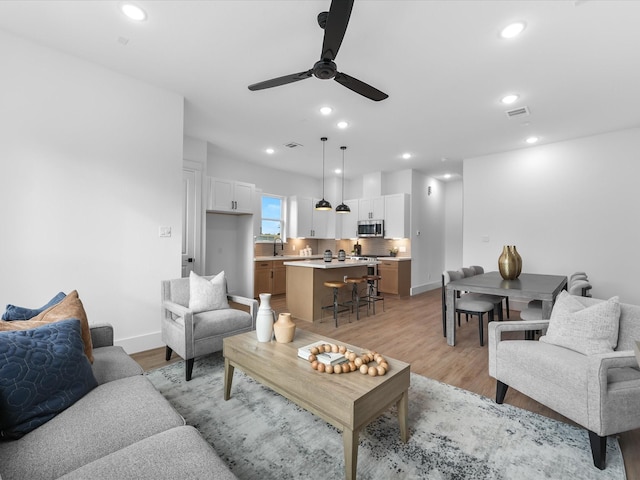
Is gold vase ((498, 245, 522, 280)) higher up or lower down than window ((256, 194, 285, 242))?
lower down

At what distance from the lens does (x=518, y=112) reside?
3961 mm

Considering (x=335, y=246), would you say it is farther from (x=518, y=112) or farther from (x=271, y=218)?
(x=518, y=112)

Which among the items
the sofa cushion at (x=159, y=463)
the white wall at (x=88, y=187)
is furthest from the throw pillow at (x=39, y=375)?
the white wall at (x=88, y=187)

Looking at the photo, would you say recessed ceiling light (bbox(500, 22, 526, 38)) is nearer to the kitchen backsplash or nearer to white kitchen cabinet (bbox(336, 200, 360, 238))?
the kitchen backsplash

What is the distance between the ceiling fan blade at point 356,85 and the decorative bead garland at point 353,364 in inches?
79.3

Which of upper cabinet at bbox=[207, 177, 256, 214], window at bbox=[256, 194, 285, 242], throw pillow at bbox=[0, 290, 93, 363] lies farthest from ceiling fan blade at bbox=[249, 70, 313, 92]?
window at bbox=[256, 194, 285, 242]

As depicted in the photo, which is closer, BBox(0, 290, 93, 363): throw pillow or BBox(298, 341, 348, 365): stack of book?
BBox(0, 290, 93, 363): throw pillow

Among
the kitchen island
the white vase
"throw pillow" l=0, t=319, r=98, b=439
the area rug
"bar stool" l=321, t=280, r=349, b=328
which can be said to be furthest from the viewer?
the kitchen island

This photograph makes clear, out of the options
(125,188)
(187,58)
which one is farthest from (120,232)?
(187,58)

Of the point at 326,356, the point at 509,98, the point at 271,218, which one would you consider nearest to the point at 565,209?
the point at 509,98

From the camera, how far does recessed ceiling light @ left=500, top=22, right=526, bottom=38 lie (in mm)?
2398

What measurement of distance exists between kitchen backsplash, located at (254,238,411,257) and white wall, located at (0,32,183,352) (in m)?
3.62

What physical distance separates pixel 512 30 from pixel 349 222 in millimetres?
5743

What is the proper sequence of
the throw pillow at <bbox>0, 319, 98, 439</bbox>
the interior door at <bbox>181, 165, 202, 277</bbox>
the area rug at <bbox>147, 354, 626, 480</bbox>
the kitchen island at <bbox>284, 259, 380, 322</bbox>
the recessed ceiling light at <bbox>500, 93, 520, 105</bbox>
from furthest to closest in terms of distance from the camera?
the interior door at <bbox>181, 165, 202, 277</bbox> → the kitchen island at <bbox>284, 259, 380, 322</bbox> → the recessed ceiling light at <bbox>500, 93, 520, 105</bbox> → the area rug at <bbox>147, 354, 626, 480</bbox> → the throw pillow at <bbox>0, 319, 98, 439</bbox>
